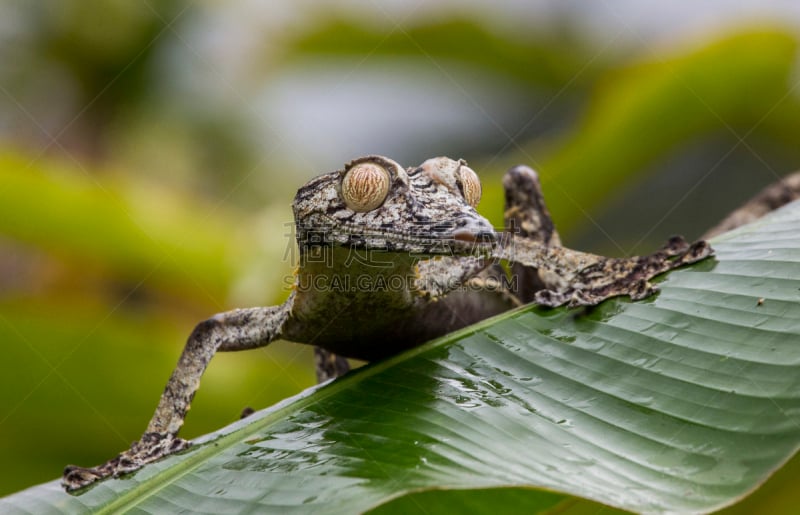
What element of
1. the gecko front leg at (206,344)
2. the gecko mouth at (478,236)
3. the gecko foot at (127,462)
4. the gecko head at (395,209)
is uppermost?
the gecko head at (395,209)

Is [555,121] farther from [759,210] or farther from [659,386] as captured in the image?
[659,386]

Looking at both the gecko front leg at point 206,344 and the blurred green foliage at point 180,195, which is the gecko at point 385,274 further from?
the blurred green foliage at point 180,195

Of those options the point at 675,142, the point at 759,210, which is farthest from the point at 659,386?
the point at 675,142

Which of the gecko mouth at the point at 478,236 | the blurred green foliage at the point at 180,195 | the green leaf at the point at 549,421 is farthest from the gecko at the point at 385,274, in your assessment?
the blurred green foliage at the point at 180,195

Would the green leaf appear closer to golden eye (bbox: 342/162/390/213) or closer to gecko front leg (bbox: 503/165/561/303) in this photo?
golden eye (bbox: 342/162/390/213)

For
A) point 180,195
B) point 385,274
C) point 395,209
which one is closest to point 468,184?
point 395,209

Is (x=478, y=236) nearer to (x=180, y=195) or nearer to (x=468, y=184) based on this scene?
(x=468, y=184)
